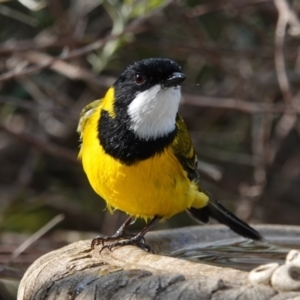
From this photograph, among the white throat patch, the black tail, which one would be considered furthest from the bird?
the black tail

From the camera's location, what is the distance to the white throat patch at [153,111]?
4031mm

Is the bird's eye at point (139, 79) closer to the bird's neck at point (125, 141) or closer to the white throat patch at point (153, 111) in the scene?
the white throat patch at point (153, 111)

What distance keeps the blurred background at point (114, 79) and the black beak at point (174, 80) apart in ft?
3.71

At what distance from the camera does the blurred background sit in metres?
5.78

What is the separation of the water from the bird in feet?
0.22

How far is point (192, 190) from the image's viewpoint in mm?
4246

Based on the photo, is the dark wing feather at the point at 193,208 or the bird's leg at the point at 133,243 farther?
the dark wing feather at the point at 193,208

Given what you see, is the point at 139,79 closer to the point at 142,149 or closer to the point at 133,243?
the point at 142,149

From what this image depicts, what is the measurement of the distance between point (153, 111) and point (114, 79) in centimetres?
214

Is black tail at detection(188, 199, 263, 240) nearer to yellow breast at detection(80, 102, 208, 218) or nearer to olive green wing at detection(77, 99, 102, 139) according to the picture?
yellow breast at detection(80, 102, 208, 218)

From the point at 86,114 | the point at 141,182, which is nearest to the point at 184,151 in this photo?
the point at 141,182

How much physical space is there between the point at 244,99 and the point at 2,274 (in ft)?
9.68

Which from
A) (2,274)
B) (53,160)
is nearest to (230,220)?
(2,274)

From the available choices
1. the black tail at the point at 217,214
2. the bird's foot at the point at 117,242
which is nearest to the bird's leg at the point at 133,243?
the bird's foot at the point at 117,242
